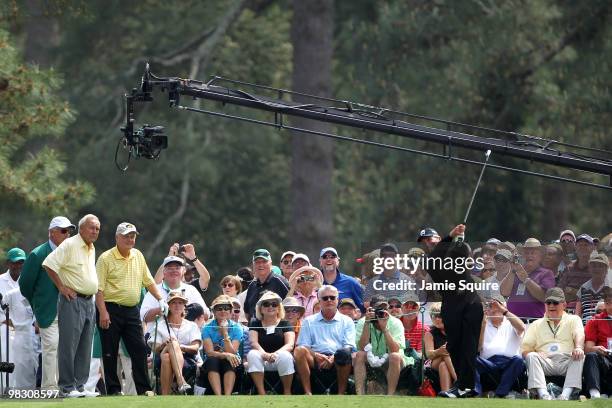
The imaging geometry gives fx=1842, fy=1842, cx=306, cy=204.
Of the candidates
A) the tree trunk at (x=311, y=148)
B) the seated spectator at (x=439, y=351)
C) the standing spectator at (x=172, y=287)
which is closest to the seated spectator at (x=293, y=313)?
the standing spectator at (x=172, y=287)

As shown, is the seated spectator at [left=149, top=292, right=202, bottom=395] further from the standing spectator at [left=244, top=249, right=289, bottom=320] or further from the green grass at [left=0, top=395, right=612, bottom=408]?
the green grass at [left=0, top=395, right=612, bottom=408]

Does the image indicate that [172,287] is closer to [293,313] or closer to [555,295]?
[293,313]

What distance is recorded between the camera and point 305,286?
19734mm

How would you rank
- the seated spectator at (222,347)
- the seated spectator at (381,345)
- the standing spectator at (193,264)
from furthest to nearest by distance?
the standing spectator at (193,264) → the seated spectator at (222,347) → the seated spectator at (381,345)

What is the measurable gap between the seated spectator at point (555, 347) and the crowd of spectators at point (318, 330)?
0.05 ft

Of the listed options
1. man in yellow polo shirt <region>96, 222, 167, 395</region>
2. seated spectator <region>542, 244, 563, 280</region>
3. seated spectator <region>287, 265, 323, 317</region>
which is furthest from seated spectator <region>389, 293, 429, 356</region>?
man in yellow polo shirt <region>96, 222, 167, 395</region>

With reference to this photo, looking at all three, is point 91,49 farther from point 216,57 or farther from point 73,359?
point 73,359

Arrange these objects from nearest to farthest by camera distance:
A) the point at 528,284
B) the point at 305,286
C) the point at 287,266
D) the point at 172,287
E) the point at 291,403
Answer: the point at 291,403, the point at 528,284, the point at 305,286, the point at 172,287, the point at 287,266

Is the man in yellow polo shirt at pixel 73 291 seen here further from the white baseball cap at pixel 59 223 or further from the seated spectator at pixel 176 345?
the seated spectator at pixel 176 345

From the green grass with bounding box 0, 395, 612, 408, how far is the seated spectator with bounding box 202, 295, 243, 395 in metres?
1.11

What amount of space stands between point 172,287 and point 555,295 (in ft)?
13.8

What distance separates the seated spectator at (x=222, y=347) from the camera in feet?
61.5

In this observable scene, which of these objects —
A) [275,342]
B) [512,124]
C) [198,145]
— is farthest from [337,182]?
[275,342]

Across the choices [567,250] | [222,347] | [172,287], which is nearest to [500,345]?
[567,250]
